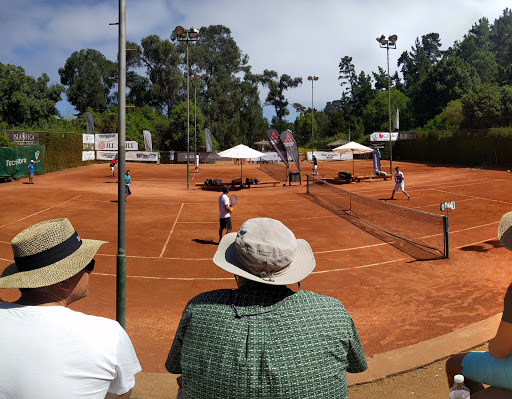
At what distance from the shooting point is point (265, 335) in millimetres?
2490

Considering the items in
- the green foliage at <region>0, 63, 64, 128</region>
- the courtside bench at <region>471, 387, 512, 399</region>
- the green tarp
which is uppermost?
the green foliage at <region>0, 63, 64, 128</region>

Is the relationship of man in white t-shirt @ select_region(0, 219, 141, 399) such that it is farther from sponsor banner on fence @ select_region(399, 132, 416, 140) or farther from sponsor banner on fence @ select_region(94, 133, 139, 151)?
sponsor banner on fence @ select_region(399, 132, 416, 140)

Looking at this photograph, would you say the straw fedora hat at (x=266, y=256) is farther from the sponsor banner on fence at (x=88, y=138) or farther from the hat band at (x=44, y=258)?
the sponsor banner on fence at (x=88, y=138)

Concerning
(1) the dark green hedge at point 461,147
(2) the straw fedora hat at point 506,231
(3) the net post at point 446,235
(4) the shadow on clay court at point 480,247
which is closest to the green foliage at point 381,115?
(1) the dark green hedge at point 461,147

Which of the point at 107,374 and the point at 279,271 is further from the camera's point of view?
the point at 279,271

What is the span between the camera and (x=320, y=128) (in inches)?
3848

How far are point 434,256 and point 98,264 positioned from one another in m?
9.03

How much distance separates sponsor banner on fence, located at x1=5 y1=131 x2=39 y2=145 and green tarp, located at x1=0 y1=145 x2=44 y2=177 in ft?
2.35

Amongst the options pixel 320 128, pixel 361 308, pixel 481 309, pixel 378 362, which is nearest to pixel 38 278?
pixel 378 362

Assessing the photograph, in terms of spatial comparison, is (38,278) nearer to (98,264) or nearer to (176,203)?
(98,264)

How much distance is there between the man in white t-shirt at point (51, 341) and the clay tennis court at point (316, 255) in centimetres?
448

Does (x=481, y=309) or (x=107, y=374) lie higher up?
(x=107, y=374)

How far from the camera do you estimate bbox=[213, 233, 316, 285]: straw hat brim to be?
2600 mm

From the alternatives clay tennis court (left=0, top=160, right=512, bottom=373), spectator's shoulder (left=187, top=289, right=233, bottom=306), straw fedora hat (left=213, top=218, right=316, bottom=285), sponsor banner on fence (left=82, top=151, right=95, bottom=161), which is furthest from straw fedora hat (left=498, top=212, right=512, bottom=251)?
sponsor banner on fence (left=82, top=151, right=95, bottom=161)
